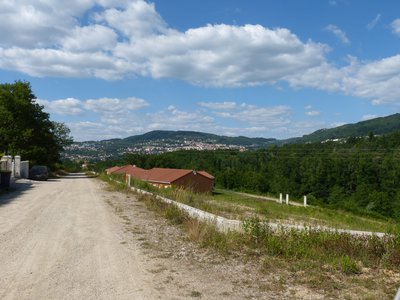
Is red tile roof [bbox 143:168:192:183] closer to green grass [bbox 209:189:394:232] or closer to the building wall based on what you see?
the building wall

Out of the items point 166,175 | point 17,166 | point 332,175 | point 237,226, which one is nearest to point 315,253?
point 237,226

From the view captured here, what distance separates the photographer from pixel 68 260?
7.30 metres

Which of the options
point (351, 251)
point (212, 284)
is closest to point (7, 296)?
point (212, 284)

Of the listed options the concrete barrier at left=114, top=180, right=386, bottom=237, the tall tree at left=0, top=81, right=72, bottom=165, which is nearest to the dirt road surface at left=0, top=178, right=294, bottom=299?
the concrete barrier at left=114, top=180, right=386, bottom=237

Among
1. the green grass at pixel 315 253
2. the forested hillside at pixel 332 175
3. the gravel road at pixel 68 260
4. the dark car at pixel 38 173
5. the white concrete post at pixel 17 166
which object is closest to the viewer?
the gravel road at pixel 68 260

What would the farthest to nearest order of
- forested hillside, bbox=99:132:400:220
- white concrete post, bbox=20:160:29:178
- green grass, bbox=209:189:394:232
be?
forested hillside, bbox=99:132:400:220
white concrete post, bbox=20:160:29:178
green grass, bbox=209:189:394:232

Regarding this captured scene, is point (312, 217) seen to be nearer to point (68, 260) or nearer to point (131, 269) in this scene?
point (131, 269)

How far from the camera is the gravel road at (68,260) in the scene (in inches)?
223

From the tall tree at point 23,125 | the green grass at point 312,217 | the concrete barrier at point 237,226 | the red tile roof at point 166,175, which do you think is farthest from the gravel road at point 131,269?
the red tile roof at point 166,175

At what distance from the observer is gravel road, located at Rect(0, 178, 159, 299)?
5.67 metres

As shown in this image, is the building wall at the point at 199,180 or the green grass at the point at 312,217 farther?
the building wall at the point at 199,180

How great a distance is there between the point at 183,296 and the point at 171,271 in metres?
1.24

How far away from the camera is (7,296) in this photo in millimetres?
5375

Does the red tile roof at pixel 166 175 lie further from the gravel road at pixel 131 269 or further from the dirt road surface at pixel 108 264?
the gravel road at pixel 131 269
